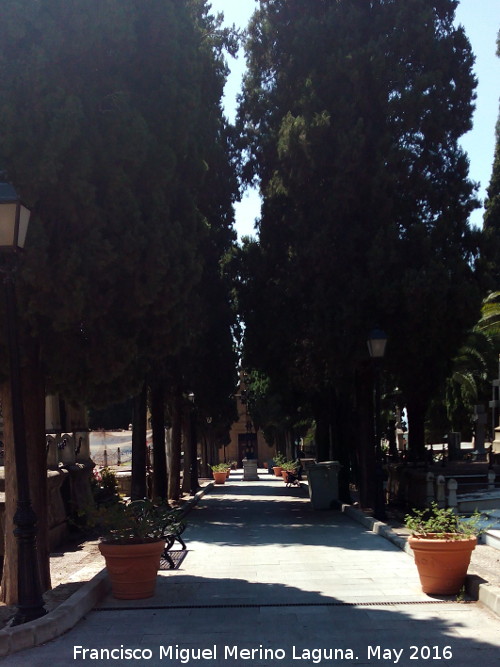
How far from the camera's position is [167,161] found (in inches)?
408

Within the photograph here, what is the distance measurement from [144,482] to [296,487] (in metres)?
19.7

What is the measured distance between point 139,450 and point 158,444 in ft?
6.13

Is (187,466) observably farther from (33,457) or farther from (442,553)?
(442,553)

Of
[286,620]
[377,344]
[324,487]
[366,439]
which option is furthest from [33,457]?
[324,487]

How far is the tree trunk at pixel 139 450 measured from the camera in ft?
67.7

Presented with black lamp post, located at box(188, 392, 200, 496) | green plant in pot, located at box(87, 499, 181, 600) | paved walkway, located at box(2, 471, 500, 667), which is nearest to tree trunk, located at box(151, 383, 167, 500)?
black lamp post, located at box(188, 392, 200, 496)

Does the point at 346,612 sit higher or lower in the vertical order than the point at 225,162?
lower

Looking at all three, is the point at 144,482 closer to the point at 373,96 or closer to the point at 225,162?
the point at 225,162

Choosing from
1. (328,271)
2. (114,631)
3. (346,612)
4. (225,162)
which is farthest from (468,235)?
(114,631)

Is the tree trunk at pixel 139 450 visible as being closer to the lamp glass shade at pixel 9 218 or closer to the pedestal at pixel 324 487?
the pedestal at pixel 324 487

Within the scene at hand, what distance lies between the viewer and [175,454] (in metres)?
26.9

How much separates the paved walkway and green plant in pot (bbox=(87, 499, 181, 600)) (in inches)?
6.9

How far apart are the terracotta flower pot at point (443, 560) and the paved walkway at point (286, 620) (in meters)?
0.18

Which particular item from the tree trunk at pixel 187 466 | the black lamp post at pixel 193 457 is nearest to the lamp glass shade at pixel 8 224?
the black lamp post at pixel 193 457
